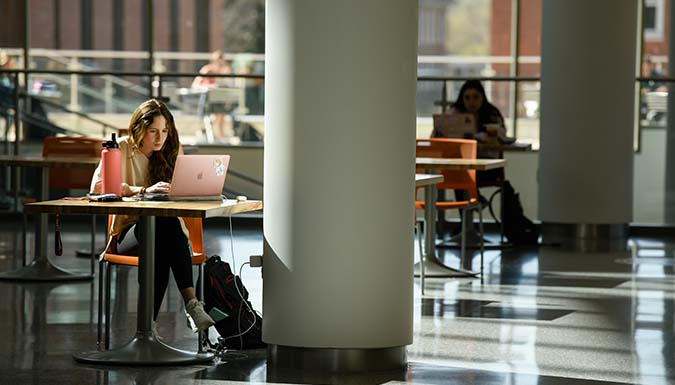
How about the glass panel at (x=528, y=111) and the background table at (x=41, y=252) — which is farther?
the glass panel at (x=528, y=111)

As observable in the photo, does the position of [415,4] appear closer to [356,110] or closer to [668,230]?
[356,110]

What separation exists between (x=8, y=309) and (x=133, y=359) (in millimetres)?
1784

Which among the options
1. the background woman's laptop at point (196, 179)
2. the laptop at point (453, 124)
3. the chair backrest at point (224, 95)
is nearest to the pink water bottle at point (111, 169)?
the background woman's laptop at point (196, 179)

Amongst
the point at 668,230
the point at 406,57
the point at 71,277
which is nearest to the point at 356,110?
the point at 406,57

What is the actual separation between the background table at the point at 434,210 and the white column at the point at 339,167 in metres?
2.61

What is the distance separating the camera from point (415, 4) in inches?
217

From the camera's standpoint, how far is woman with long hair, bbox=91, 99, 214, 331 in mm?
5953

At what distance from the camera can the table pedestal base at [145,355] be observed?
18.6ft

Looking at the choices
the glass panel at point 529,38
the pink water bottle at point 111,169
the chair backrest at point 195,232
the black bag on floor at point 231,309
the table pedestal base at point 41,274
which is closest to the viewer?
the pink water bottle at point 111,169

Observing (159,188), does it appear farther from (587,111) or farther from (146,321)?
(587,111)

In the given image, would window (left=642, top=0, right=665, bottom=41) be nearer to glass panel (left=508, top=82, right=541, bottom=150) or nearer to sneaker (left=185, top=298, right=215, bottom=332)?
glass panel (left=508, top=82, right=541, bottom=150)

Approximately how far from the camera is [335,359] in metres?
5.53

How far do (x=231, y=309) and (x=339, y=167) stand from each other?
1.01m

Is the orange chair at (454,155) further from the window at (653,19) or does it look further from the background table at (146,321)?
the window at (653,19)
